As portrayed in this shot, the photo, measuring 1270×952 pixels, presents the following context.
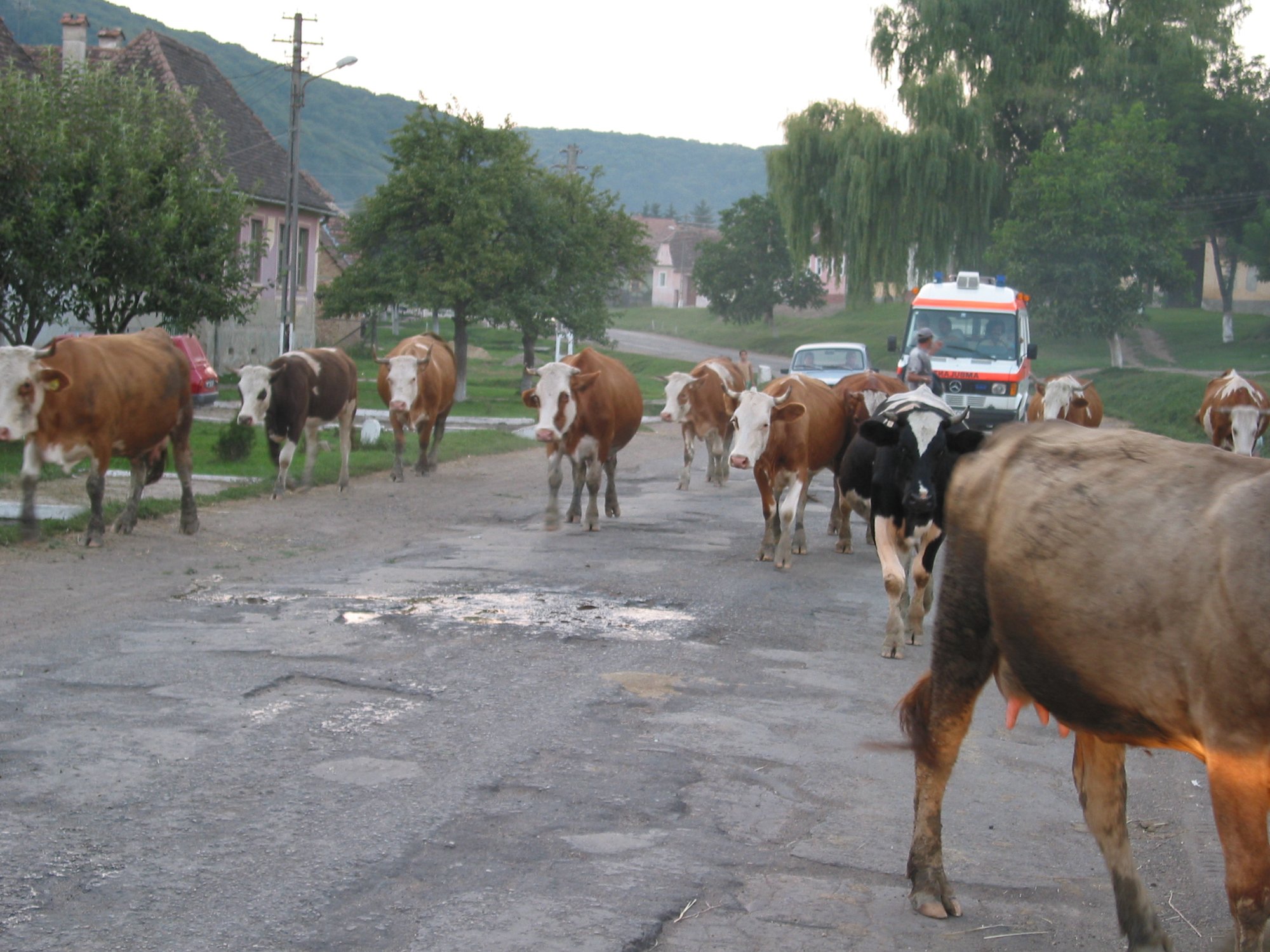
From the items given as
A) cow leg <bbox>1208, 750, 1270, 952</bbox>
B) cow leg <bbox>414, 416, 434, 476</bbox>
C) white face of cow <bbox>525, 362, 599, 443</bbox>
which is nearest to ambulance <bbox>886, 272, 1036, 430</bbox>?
cow leg <bbox>414, 416, 434, 476</bbox>

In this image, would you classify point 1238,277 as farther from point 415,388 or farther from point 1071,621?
point 1071,621

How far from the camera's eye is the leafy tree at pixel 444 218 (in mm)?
35469

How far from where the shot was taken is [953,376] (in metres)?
25.1

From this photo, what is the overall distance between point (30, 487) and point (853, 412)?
25.4 feet

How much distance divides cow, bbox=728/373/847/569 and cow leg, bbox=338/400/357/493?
6182 mm

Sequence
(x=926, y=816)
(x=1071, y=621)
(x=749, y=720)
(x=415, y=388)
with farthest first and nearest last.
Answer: (x=415, y=388), (x=749, y=720), (x=926, y=816), (x=1071, y=621)

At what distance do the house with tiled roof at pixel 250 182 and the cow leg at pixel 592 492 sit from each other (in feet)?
78.6

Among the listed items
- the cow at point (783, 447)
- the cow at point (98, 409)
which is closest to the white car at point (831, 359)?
the cow at point (783, 447)

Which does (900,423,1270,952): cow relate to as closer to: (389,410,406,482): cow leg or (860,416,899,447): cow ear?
(860,416,899,447): cow ear

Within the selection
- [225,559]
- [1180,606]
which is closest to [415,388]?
[225,559]

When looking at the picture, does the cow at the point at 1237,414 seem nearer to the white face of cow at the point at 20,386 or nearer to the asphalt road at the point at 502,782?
the asphalt road at the point at 502,782

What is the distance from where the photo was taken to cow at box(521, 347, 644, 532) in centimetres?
1424

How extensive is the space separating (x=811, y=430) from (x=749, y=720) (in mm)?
6374

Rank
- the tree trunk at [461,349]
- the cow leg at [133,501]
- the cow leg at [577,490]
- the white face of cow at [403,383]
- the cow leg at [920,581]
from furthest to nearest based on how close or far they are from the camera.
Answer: the tree trunk at [461,349]
the white face of cow at [403,383]
the cow leg at [577,490]
the cow leg at [133,501]
the cow leg at [920,581]
